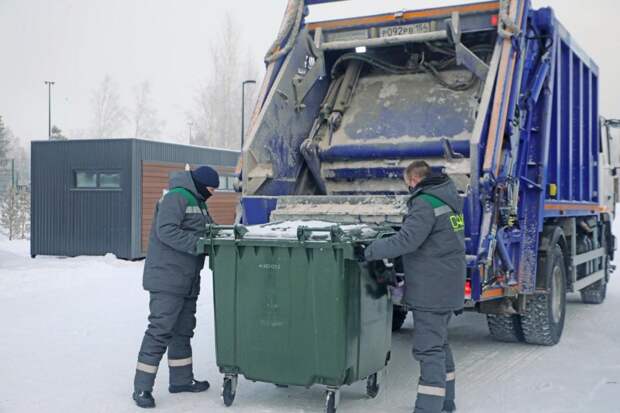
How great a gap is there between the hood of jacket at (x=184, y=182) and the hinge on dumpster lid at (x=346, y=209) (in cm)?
100

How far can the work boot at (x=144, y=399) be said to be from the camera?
475 centimetres

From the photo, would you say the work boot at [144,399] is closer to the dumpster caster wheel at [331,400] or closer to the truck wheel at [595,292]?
the dumpster caster wheel at [331,400]

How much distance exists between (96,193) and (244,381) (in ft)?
40.0

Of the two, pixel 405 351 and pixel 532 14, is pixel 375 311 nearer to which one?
pixel 405 351

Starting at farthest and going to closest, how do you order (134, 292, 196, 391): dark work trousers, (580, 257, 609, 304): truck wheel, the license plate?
(580, 257, 609, 304): truck wheel → the license plate → (134, 292, 196, 391): dark work trousers

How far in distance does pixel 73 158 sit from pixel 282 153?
11310 mm

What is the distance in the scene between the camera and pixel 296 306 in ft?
14.9

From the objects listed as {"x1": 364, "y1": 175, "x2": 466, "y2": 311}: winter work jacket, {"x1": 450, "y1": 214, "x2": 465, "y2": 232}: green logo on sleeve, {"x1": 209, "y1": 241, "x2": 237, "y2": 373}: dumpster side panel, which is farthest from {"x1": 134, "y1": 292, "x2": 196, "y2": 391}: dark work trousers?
{"x1": 450, "y1": 214, "x2": 465, "y2": 232}: green logo on sleeve

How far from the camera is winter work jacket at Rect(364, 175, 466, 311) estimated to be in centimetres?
440

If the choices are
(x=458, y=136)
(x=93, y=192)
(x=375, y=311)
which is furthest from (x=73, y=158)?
(x=375, y=311)

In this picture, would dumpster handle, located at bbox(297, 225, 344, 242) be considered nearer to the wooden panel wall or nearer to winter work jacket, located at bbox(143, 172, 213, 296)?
winter work jacket, located at bbox(143, 172, 213, 296)

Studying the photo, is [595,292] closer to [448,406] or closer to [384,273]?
[448,406]

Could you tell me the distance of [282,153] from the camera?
22.2 ft

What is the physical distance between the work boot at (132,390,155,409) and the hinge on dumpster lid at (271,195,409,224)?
1.75 metres
